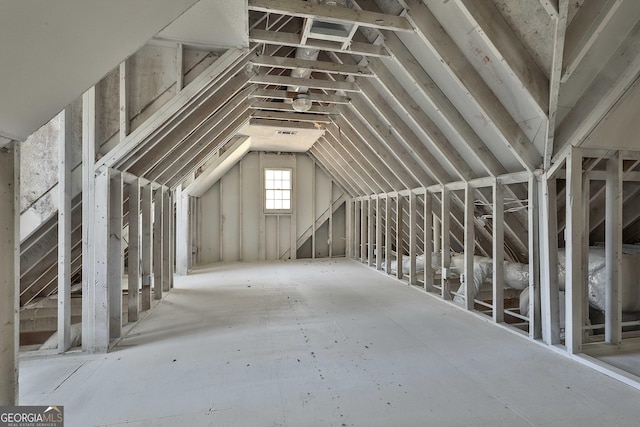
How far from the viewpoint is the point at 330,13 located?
292 cm

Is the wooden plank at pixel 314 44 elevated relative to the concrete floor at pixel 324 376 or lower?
elevated

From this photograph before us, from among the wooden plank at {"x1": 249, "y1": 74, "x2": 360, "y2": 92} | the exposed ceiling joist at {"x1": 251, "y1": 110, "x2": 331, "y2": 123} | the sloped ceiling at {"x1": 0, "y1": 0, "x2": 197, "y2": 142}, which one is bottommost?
the sloped ceiling at {"x1": 0, "y1": 0, "x2": 197, "y2": 142}

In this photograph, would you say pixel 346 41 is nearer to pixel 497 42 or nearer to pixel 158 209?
pixel 497 42

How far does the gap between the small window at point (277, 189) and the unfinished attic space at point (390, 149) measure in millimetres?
4142

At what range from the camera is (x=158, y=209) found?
489 cm

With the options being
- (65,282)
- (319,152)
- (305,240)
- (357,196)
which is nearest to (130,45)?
(65,282)

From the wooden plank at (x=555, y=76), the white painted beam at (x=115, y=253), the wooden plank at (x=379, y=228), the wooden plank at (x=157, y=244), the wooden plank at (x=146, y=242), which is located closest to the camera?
the wooden plank at (x=555, y=76)

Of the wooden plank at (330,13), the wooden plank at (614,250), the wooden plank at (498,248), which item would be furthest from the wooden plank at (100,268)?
the wooden plank at (614,250)

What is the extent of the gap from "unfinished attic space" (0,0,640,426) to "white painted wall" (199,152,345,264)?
391 cm

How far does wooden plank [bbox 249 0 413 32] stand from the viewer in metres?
2.82

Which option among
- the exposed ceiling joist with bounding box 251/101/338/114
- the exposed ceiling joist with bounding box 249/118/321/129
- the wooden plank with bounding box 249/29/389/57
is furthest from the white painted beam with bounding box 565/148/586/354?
the exposed ceiling joist with bounding box 249/118/321/129

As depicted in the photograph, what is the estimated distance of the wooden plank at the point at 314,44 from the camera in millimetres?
3334

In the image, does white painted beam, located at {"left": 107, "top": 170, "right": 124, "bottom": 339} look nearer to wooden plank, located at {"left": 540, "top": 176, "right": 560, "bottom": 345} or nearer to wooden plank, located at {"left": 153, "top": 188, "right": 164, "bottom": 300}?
wooden plank, located at {"left": 153, "top": 188, "right": 164, "bottom": 300}

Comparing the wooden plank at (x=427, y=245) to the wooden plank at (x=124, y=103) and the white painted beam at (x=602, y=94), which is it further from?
the wooden plank at (x=124, y=103)
